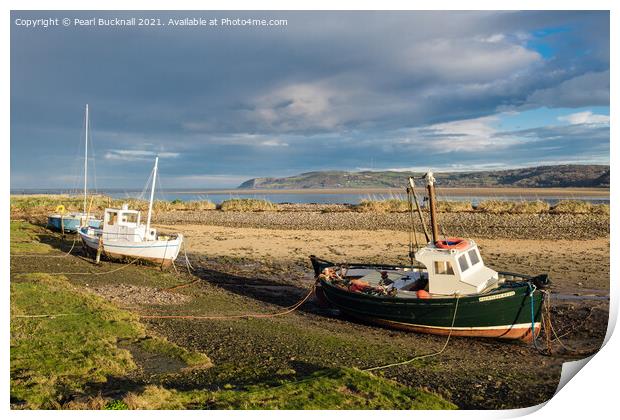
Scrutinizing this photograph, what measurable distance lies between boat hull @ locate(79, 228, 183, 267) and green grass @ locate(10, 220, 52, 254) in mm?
6780

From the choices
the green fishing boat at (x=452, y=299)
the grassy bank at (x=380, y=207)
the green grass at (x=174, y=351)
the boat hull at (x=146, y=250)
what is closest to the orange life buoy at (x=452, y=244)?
the green fishing boat at (x=452, y=299)

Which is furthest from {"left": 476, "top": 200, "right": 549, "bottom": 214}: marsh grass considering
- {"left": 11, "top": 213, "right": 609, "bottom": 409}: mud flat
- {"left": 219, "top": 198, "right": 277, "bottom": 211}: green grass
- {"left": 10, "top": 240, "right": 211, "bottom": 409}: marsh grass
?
{"left": 10, "top": 240, "right": 211, "bottom": 409}: marsh grass

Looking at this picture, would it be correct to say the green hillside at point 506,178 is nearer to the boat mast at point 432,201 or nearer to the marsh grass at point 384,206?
the marsh grass at point 384,206

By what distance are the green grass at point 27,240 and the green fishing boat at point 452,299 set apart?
73.2 ft

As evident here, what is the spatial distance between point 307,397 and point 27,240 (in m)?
31.6

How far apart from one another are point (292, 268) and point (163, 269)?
6912 mm

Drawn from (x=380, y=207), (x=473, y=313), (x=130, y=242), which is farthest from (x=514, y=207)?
(x=130, y=242)

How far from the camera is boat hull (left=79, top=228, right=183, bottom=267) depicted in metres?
25.5

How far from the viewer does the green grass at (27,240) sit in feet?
100

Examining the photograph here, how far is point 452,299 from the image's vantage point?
1479 cm

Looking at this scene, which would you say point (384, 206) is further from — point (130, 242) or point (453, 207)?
point (130, 242)

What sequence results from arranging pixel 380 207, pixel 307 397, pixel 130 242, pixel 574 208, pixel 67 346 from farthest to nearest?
pixel 380 207, pixel 574 208, pixel 130 242, pixel 67 346, pixel 307 397

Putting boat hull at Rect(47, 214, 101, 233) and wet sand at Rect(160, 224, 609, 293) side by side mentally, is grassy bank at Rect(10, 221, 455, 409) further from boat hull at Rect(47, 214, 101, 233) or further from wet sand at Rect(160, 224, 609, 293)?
boat hull at Rect(47, 214, 101, 233)
